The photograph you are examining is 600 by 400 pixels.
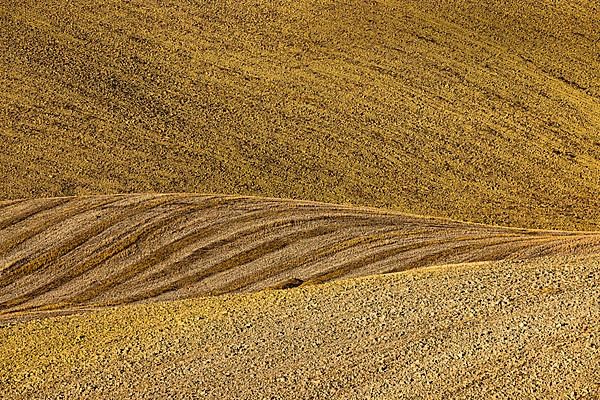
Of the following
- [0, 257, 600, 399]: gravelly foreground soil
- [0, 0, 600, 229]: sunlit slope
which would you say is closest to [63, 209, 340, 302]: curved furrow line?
[0, 0, 600, 229]: sunlit slope

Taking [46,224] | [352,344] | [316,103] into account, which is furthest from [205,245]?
[316,103]

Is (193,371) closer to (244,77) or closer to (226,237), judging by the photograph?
(226,237)

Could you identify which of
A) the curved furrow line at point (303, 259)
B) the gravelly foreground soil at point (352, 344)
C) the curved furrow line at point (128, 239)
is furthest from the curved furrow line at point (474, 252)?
the curved furrow line at point (128, 239)

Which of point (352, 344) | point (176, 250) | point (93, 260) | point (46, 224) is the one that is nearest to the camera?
point (352, 344)

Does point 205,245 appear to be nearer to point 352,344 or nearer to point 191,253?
point 191,253

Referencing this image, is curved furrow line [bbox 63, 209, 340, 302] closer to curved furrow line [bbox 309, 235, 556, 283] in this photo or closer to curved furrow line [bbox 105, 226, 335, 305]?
curved furrow line [bbox 105, 226, 335, 305]

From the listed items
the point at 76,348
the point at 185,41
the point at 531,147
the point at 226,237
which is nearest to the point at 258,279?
the point at 226,237
